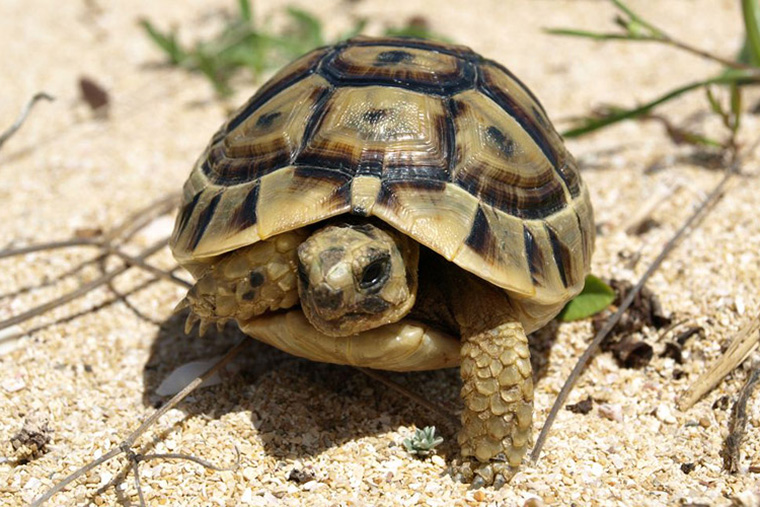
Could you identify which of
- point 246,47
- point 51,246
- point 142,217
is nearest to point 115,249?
point 51,246

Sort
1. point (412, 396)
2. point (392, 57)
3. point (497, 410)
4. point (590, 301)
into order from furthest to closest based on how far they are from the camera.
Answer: point (590, 301)
point (392, 57)
point (412, 396)
point (497, 410)

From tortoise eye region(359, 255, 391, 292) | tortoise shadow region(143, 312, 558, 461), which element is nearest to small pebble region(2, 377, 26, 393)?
tortoise shadow region(143, 312, 558, 461)

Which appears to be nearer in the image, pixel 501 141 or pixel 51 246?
pixel 501 141

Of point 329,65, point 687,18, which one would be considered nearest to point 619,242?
point 329,65

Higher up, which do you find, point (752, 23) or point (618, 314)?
point (752, 23)

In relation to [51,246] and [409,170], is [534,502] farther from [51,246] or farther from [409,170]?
[51,246]

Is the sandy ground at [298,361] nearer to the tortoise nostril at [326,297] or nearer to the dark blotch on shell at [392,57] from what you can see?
the tortoise nostril at [326,297]

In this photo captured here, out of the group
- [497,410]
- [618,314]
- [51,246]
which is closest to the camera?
[497,410]
